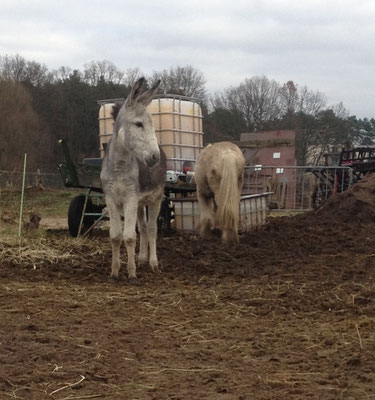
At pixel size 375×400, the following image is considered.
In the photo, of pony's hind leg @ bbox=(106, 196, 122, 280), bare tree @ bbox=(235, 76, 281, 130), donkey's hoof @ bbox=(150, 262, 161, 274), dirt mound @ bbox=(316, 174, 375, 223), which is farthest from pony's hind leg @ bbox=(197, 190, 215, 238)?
bare tree @ bbox=(235, 76, 281, 130)

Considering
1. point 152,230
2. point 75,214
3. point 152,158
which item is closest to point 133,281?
point 152,230

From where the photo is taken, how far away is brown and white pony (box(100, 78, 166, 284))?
7.26m

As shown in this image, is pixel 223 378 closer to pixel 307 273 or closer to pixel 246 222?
pixel 307 273

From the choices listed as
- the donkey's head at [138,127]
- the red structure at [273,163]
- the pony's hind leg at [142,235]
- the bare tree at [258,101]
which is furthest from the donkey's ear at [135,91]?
the bare tree at [258,101]

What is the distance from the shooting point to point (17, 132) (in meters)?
39.4

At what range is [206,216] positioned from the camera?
36.0 ft

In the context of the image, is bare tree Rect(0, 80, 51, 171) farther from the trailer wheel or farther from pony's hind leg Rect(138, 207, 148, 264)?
pony's hind leg Rect(138, 207, 148, 264)

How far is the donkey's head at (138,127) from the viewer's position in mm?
7137

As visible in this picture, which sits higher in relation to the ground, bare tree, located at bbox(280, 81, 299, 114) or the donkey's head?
bare tree, located at bbox(280, 81, 299, 114)

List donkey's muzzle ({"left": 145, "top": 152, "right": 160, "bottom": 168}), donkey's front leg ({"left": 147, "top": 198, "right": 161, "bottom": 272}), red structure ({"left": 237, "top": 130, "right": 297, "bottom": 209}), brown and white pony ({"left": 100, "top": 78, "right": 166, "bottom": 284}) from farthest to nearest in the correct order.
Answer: red structure ({"left": 237, "top": 130, "right": 297, "bottom": 209})
donkey's front leg ({"left": 147, "top": 198, "right": 161, "bottom": 272})
brown and white pony ({"left": 100, "top": 78, "right": 166, "bottom": 284})
donkey's muzzle ({"left": 145, "top": 152, "right": 160, "bottom": 168})

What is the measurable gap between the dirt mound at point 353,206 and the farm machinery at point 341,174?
3641 mm

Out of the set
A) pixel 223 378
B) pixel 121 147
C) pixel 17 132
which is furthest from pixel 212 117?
pixel 223 378

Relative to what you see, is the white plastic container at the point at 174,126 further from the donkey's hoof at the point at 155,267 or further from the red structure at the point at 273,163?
the donkey's hoof at the point at 155,267

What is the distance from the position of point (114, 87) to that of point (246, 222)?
34511 millimetres
